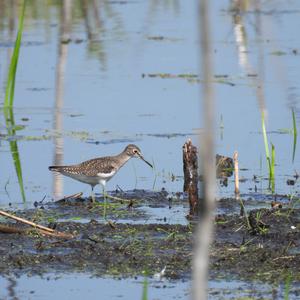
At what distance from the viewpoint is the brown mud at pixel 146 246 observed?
6.32 meters

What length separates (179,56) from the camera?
15.0m

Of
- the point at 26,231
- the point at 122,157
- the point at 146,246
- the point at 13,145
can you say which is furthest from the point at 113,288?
the point at 13,145

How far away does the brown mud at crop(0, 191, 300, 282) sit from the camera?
249 inches

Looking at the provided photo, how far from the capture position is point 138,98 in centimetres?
1254

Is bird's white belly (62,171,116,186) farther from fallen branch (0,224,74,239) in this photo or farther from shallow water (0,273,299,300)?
shallow water (0,273,299,300)

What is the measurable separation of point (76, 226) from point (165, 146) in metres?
3.28

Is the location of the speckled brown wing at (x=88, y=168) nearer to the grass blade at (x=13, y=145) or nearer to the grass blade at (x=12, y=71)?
the grass blade at (x=13, y=145)

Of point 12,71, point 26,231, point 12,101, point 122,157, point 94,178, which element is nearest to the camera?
point 26,231

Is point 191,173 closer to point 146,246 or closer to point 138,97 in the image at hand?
point 146,246

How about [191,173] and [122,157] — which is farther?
[122,157]

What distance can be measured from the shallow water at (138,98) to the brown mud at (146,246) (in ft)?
0.77

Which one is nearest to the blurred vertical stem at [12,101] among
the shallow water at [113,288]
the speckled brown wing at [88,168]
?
the speckled brown wing at [88,168]

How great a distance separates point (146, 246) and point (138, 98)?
589 cm

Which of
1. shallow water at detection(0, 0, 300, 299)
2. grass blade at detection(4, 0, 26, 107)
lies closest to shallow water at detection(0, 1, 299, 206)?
shallow water at detection(0, 0, 300, 299)
